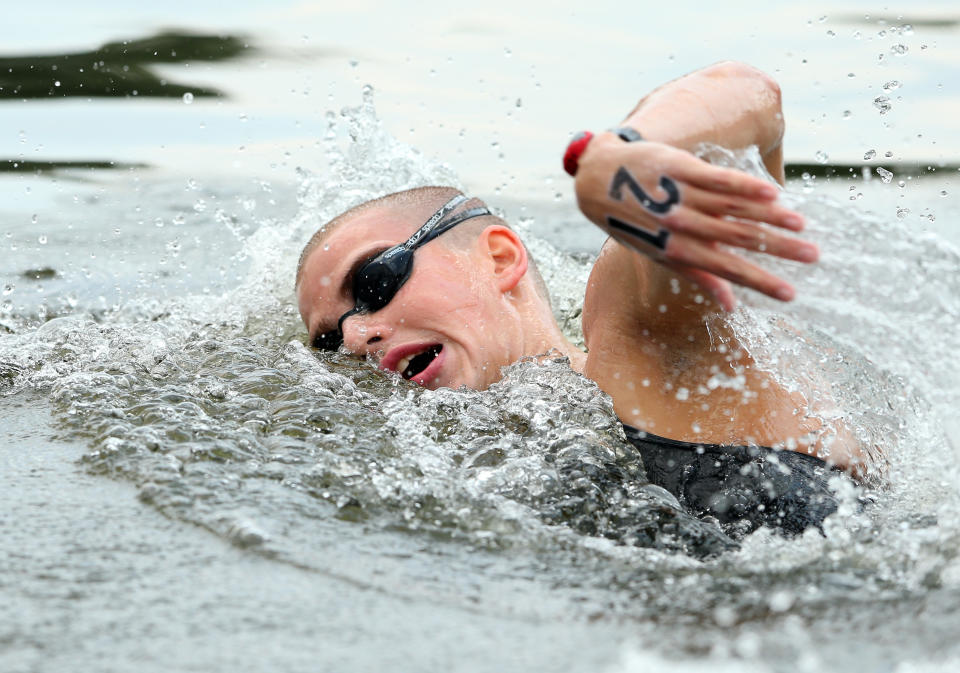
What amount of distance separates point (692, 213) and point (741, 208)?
0.07 meters

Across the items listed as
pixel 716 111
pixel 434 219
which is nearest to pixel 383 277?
pixel 434 219

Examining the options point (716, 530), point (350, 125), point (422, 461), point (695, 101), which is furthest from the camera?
point (350, 125)

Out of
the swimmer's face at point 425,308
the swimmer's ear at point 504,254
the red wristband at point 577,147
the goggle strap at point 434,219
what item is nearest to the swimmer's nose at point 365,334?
the swimmer's face at point 425,308

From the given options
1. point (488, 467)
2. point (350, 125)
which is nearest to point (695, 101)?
point (488, 467)

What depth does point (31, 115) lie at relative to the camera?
648 cm

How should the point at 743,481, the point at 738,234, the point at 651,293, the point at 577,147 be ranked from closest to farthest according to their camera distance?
the point at 738,234, the point at 577,147, the point at 651,293, the point at 743,481

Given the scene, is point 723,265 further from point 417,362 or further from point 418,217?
point 418,217

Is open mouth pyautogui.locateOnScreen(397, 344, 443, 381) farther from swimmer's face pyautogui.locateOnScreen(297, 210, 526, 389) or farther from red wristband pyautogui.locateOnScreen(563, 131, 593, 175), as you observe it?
red wristband pyautogui.locateOnScreen(563, 131, 593, 175)

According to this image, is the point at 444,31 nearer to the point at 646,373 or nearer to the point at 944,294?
the point at 646,373

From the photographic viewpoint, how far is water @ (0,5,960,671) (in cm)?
162

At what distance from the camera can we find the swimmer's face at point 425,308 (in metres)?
2.99

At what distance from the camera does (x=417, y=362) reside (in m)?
3.15

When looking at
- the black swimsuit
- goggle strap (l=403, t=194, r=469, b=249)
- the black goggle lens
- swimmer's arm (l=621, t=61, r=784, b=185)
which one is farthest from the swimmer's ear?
swimmer's arm (l=621, t=61, r=784, b=185)

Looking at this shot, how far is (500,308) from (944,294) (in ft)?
4.11
